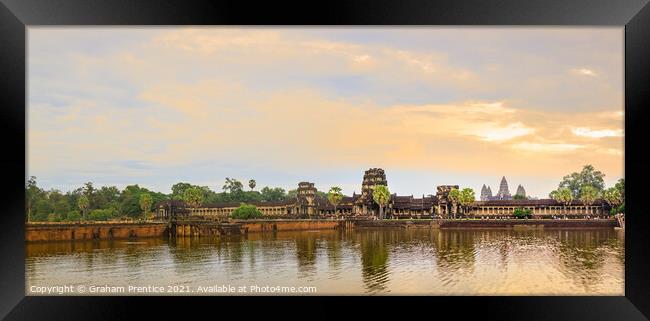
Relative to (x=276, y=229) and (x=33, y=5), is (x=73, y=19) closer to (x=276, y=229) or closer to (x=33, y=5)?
(x=33, y=5)

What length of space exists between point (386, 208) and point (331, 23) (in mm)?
37513

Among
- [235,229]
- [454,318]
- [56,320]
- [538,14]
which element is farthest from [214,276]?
[235,229]

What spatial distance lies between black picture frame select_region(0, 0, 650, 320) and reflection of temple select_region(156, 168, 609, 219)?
33.0m

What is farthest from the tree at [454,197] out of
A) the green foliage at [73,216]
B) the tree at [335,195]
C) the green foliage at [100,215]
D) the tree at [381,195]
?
the green foliage at [73,216]

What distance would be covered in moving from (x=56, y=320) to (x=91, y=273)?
985 centimetres

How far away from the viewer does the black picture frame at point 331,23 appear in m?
6.21

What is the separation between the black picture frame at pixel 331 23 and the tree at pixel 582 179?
4329 cm

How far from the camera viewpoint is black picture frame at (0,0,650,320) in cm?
621

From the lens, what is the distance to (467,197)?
136 feet

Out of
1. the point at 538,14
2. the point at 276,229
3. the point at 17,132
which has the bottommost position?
the point at 276,229

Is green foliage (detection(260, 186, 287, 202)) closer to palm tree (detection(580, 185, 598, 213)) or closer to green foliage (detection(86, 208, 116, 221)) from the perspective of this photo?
green foliage (detection(86, 208, 116, 221))

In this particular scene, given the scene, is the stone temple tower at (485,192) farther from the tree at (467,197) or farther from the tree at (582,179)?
the tree at (467,197)

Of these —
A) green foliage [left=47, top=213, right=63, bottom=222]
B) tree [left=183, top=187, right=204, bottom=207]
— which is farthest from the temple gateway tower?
green foliage [left=47, top=213, right=63, bottom=222]

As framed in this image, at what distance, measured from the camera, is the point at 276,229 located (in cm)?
3372
